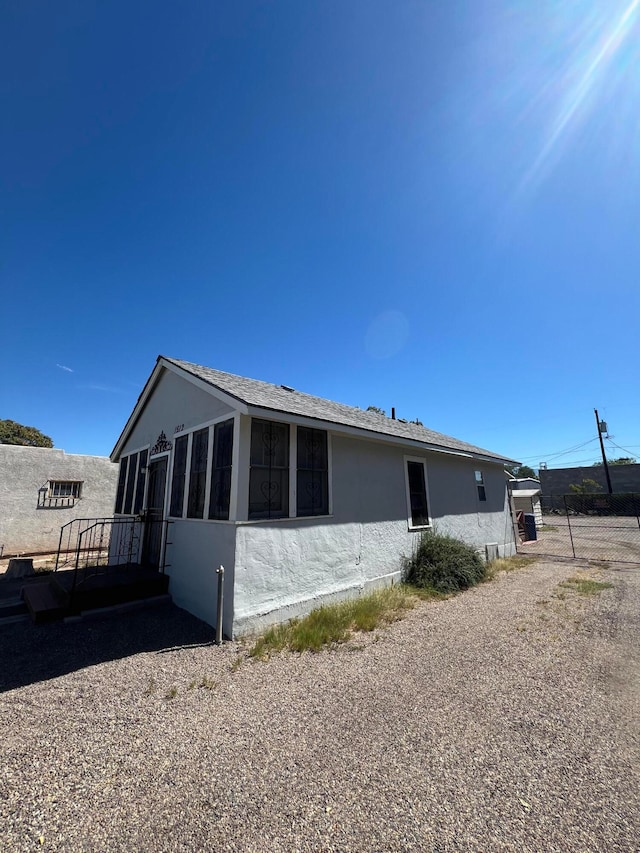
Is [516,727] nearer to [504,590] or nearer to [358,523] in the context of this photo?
[358,523]

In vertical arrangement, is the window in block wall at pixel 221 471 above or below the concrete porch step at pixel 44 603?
above

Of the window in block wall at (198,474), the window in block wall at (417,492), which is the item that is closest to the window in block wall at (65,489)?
the window in block wall at (198,474)

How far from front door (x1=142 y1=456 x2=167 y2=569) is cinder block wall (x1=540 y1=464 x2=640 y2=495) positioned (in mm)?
37234

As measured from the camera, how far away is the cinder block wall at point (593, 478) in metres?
31.2

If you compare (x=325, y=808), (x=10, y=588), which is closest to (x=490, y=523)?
(x=325, y=808)

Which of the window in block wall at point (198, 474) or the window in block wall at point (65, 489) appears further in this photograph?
the window in block wall at point (65, 489)

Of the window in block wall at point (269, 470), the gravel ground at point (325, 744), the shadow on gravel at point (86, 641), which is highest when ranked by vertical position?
the window in block wall at point (269, 470)

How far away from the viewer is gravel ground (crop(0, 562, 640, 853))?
212 cm

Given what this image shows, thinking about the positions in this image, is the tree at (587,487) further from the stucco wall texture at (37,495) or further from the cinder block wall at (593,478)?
the stucco wall texture at (37,495)

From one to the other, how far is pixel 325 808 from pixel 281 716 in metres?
1.18

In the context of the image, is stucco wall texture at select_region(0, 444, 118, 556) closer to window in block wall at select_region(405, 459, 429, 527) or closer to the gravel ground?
the gravel ground

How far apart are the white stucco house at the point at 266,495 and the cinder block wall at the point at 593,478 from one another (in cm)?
3264

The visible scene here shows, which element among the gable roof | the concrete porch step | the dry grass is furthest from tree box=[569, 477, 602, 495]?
the concrete porch step

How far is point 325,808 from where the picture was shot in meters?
2.28
